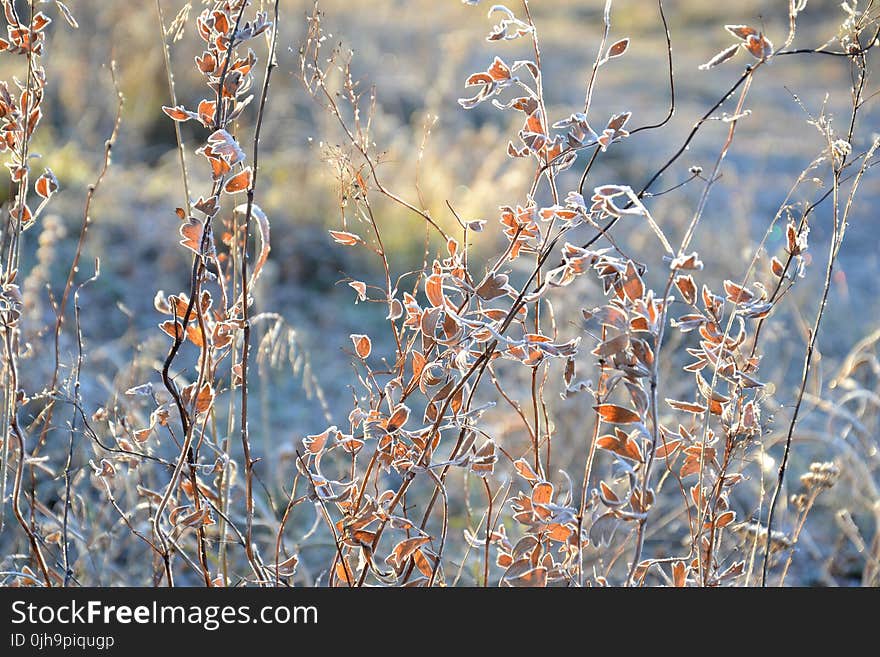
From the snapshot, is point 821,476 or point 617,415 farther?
point 821,476

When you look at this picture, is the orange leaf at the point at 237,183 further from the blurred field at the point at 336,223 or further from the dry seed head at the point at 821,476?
the dry seed head at the point at 821,476

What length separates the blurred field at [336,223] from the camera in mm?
3014

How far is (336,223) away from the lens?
4551 mm

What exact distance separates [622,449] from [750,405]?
0.29 metres

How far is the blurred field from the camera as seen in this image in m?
3.01

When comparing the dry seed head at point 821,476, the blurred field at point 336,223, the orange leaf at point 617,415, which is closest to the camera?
the orange leaf at point 617,415

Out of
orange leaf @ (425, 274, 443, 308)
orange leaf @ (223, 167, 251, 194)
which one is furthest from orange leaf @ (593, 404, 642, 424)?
orange leaf @ (223, 167, 251, 194)
